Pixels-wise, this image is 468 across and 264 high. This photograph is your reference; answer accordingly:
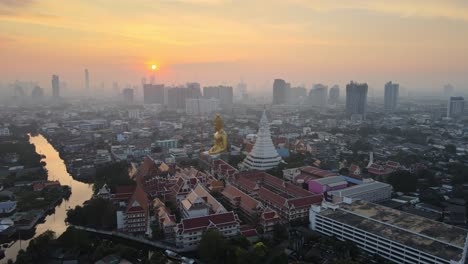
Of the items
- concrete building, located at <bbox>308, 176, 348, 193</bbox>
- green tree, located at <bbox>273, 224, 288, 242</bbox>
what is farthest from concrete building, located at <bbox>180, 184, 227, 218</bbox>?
concrete building, located at <bbox>308, 176, 348, 193</bbox>

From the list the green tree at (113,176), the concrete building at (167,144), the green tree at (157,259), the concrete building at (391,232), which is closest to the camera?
the concrete building at (391,232)

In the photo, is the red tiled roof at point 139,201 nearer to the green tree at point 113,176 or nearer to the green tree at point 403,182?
the green tree at point 113,176

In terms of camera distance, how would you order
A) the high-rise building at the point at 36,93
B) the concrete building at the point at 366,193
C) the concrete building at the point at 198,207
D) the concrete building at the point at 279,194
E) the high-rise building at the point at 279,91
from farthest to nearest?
the high-rise building at the point at 36,93 → the high-rise building at the point at 279,91 → the concrete building at the point at 366,193 → the concrete building at the point at 279,194 → the concrete building at the point at 198,207

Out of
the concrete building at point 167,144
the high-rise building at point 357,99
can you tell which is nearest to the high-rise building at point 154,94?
the high-rise building at point 357,99

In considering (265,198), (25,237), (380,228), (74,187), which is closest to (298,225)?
(265,198)

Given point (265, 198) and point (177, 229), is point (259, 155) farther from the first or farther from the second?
point (177, 229)

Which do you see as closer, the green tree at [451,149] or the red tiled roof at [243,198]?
the red tiled roof at [243,198]

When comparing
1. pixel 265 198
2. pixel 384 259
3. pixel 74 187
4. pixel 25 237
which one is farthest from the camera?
pixel 74 187
